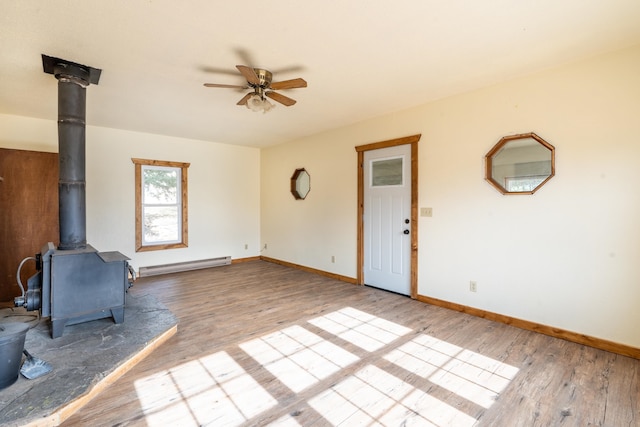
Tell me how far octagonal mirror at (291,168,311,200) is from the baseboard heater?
203 centimetres

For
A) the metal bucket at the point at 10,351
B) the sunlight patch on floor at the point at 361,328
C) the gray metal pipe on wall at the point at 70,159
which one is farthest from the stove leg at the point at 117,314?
the sunlight patch on floor at the point at 361,328

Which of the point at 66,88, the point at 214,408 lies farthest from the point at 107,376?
the point at 66,88

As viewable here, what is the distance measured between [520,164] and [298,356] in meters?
2.86

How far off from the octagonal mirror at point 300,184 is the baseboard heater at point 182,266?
2031 mm

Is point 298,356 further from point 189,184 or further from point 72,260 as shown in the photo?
point 189,184

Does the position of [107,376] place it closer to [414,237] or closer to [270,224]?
[414,237]

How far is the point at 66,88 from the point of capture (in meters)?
2.71

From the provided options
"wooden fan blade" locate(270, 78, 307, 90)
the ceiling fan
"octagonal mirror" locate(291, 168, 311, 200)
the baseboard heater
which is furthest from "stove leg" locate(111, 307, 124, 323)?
"octagonal mirror" locate(291, 168, 311, 200)

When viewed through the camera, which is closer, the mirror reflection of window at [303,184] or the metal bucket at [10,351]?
the metal bucket at [10,351]

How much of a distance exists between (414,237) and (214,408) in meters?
2.97

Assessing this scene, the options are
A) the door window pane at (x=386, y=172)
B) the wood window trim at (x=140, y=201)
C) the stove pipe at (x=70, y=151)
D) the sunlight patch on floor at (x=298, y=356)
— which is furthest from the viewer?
the wood window trim at (x=140, y=201)

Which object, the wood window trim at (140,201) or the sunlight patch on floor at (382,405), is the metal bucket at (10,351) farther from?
the wood window trim at (140,201)

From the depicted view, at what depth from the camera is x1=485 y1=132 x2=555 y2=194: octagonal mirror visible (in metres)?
2.92

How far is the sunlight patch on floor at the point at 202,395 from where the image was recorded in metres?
1.80
